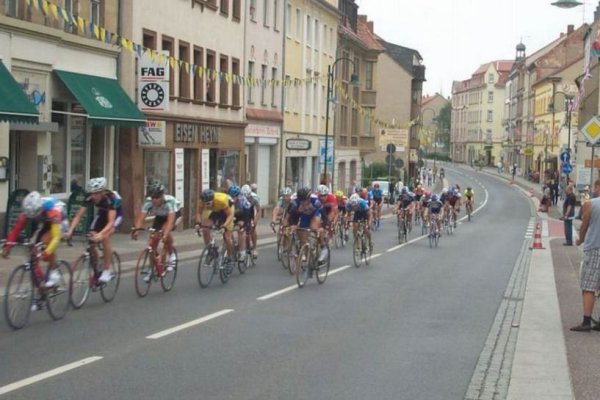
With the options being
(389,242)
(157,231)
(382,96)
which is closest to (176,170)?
(389,242)

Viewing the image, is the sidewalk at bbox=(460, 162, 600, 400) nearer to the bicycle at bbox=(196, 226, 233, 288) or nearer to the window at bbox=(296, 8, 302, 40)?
the bicycle at bbox=(196, 226, 233, 288)

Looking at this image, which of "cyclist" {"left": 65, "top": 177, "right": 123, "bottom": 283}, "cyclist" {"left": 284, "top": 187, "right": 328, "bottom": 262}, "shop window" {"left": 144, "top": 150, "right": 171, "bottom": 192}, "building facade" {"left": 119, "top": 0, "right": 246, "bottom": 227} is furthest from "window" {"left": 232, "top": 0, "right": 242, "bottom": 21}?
"cyclist" {"left": 65, "top": 177, "right": 123, "bottom": 283}

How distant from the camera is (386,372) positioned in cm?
950

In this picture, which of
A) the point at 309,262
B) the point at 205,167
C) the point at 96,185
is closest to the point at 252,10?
the point at 205,167

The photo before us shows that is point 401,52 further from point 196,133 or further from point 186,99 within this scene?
point 186,99

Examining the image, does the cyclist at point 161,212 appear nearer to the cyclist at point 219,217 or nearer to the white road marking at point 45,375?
the cyclist at point 219,217

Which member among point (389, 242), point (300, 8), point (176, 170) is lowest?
point (389, 242)

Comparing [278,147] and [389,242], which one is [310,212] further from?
[278,147]

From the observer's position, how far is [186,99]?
32.9 m

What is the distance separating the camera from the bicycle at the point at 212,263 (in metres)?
16.5

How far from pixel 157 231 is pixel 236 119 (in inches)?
960

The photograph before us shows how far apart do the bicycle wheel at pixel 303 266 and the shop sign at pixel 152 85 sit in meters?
12.1

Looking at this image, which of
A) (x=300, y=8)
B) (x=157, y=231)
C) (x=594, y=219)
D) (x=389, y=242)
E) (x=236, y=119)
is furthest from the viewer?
(x=300, y=8)

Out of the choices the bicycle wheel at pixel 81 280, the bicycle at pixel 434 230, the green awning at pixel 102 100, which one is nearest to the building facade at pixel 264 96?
the bicycle at pixel 434 230
